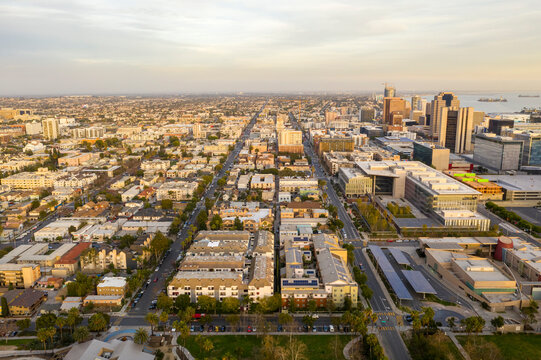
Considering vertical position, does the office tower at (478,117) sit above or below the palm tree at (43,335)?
above

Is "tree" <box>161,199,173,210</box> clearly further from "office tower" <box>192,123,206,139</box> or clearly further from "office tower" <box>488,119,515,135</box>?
"office tower" <box>488,119,515,135</box>

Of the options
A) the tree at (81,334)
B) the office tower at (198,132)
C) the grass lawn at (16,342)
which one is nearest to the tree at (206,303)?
the tree at (81,334)

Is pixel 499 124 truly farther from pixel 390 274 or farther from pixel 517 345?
pixel 517 345

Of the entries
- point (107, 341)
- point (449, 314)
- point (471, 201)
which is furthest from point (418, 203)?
point (107, 341)

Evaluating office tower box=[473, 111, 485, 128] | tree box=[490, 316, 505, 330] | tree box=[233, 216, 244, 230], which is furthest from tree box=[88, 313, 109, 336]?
office tower box=[473, 111, 485, 128]

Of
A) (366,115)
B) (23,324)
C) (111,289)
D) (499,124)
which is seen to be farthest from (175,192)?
(366,115)

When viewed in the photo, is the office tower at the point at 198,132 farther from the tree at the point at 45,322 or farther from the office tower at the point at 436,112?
the tree at the point at 45,322

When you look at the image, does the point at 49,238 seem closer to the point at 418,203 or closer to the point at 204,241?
the point at 204,241
